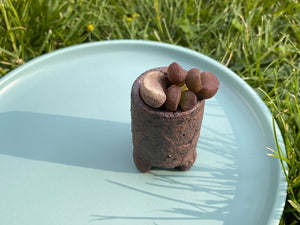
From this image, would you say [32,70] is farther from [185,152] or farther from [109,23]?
[185,152]

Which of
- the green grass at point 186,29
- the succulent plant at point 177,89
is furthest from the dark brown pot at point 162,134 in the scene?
the green grass at point 186,29

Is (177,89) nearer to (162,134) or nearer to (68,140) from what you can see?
(162,134)

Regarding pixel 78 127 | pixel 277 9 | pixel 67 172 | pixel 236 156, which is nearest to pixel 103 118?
pixel 78 127

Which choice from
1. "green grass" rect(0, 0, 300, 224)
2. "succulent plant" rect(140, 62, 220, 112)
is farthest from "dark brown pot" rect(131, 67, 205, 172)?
"green grass" rect(0, 0, 300, 224)

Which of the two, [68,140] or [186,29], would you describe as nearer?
[68,140]

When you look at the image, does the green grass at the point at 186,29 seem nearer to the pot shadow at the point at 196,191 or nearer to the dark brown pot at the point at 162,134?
the pot shadow at the point at 196,191

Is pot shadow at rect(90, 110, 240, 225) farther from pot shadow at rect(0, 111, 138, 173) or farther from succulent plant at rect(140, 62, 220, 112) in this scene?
succulent plant at rect(140, 62, 220, 112)

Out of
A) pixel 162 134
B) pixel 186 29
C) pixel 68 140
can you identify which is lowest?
pixel 68 140

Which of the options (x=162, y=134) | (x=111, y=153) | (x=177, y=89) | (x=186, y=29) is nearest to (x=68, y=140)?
(x=111, y=153)
